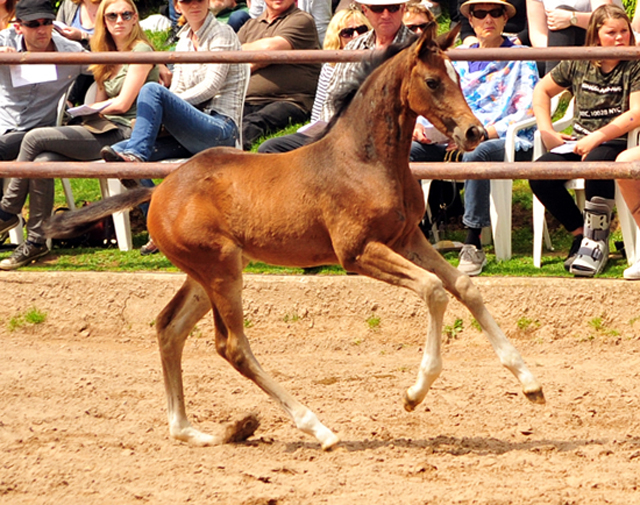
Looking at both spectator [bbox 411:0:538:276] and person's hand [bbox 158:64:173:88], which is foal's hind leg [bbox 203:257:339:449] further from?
person's hand [bbox 158:64:173:88]

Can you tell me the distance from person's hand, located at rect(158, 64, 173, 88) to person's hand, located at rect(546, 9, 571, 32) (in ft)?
9.77

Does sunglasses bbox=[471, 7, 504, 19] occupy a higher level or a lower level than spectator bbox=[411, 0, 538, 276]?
higher

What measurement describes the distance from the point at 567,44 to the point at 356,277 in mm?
2627

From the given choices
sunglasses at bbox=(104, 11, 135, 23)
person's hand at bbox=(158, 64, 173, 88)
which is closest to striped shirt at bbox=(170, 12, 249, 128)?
person's hand at bbox=(158, 64, 173, 88)

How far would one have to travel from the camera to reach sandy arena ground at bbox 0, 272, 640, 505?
13.7 feet

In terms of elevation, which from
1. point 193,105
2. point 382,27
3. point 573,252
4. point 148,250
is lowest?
point 148,250

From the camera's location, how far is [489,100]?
23.6 feet

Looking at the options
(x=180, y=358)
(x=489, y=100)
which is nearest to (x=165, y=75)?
(x=489, y=100)

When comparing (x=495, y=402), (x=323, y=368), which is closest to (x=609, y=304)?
(x=495, y=402)

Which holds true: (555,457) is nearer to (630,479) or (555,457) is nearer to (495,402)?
(630,479)

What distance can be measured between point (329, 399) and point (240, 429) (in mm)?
705

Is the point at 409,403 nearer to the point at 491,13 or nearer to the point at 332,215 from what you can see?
the point at 332,215

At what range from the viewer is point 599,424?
486 centimetres

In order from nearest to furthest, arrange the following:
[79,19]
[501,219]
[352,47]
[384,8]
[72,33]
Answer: [384,8] < [501,219] < [352,47] < [72,33] < [79,19]
